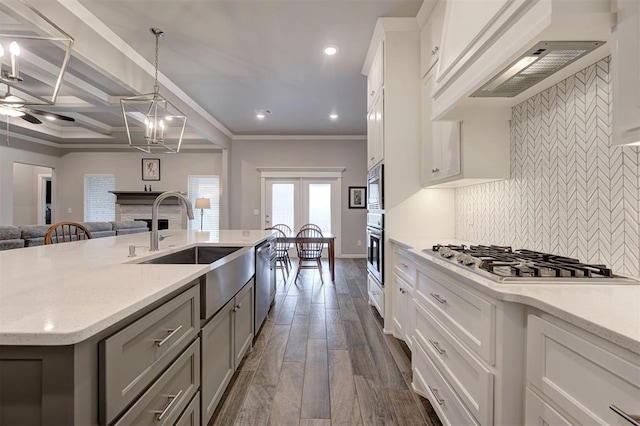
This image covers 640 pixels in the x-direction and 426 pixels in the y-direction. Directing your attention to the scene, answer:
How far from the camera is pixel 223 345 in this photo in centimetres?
171

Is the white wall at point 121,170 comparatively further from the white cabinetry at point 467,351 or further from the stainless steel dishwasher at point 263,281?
the white cabinetry at point 467,351

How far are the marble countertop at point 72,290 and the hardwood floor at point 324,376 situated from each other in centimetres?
99

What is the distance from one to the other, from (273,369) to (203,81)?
3844 mm

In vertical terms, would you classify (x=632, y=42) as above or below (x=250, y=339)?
above

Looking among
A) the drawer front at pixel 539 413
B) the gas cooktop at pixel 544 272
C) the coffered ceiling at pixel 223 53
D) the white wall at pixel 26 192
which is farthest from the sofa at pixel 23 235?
the white wall at pixel 26 192

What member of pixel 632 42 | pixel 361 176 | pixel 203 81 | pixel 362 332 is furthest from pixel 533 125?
pixel 361 176

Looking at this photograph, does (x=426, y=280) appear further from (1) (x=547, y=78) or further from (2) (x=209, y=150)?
(2) (x=209, y=150)

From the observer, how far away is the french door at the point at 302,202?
7363 mm

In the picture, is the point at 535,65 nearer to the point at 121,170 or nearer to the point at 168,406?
the point at 168,406

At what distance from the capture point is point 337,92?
4609 mm

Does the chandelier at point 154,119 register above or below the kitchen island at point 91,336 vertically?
above

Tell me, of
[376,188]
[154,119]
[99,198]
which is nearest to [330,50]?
[376,188]

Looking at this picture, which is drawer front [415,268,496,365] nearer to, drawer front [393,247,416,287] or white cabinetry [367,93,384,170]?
drawer front [393,247,416,287]

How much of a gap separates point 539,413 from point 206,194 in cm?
789
